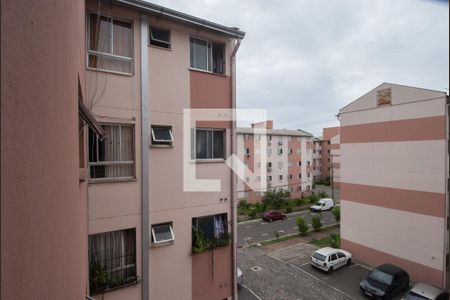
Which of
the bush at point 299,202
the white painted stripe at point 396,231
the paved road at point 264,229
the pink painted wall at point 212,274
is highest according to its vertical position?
the pink painted wall at point 212,274

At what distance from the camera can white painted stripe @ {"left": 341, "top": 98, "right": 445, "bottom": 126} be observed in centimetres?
1300

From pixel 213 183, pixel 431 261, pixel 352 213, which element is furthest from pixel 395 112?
pixel 213 183

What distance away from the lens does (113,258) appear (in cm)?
558

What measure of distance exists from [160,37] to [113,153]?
2.92 meters

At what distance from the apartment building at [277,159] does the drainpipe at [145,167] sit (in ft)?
79.6

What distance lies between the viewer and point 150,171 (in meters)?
5.95

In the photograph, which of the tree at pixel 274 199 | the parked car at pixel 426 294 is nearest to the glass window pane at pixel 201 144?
the parked car at pixel 426 294

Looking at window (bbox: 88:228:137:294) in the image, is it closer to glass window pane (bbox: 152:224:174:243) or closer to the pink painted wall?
glass window pane (bbox: 152:224:174:243)

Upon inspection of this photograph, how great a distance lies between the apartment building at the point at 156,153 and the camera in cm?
548

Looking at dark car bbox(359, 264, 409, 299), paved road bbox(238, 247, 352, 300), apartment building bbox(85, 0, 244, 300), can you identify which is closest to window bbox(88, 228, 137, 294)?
apartment building bbox(85, 0, 244, 300)

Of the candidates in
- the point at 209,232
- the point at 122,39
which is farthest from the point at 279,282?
the point at 122,39

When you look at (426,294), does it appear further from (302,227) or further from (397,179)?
(302,227)

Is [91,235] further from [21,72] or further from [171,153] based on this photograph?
[21,72]

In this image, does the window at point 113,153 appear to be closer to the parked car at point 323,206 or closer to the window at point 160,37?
the window at point 160,37
